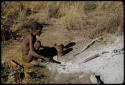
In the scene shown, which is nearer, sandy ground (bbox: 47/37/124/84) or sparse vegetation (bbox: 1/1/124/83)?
sandy ground (bbox: 47/37/124/84)

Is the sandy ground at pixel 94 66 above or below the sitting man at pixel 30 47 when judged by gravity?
below

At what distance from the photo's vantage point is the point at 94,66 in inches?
390

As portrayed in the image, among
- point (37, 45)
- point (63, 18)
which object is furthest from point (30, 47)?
point (63, 18)

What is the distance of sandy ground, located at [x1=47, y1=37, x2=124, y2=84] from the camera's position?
31.5 feet

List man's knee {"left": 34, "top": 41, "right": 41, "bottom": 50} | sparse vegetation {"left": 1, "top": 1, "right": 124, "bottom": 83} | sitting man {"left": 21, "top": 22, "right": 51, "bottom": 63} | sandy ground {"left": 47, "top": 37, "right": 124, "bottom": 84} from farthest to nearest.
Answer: sparse vegetation {"left": 1, "top": 1, "right": 124, "bottom": 83}, man's knee {"left": 34, "top": 41, "right": 41, "bottom": 50}, sitting man {"left": 21, "top": 22, "right": 51, "bottom": 63}, sandy ground {"left": 47, "top": 37, "right": 124, "bottom": 84}

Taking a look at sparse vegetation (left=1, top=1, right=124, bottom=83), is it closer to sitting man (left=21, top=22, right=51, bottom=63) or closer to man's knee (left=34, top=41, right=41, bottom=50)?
sitting man (left=21, top=22, right=51, bottom=63)

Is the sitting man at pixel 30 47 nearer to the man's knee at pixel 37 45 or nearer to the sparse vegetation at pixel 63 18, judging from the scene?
the man's knee at pixel 37 45

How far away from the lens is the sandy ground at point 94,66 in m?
9.59

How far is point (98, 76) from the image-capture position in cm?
966

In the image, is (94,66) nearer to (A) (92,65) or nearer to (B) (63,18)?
(A) (92,65)

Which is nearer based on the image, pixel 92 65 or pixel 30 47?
pixel 92 65

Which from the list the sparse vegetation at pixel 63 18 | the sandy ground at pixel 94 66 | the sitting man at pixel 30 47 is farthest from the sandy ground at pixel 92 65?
the sparse vegetation at pixel 63 18

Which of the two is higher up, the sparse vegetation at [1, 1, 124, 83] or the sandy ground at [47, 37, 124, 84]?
the sparse vegetation at [1, 1, 124, 83]

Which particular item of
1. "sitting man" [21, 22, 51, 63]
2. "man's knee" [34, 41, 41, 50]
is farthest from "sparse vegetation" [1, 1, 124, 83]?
"man's knee" [34, 41, 41, 50]
